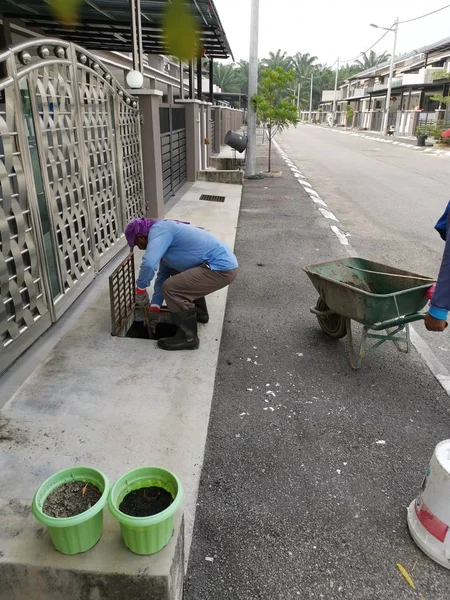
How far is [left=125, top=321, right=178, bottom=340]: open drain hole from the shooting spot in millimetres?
4781

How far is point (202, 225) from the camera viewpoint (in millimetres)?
9078

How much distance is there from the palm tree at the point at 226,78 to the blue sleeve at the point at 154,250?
59605mm

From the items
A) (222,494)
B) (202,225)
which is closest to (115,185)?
(202,225)

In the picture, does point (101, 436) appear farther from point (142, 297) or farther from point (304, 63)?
point (304, 63)

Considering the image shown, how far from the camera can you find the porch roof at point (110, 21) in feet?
24.0

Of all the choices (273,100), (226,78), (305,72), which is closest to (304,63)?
(305,72)

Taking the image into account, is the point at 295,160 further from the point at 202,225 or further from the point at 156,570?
the point at 156,570

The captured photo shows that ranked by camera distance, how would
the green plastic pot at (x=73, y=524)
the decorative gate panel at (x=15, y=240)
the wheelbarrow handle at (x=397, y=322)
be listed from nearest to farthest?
the green plastic pot at (x=73, y=524), the decorative gate panel at (x=15, y=240), the wheelbarrow handle at (x=397, y=322)

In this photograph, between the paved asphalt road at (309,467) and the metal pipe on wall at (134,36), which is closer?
the paved asphalt road at (309,467)

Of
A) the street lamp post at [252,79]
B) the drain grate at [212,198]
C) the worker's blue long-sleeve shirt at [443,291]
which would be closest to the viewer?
the worker's blue long-sleeve shirt at [443,291]

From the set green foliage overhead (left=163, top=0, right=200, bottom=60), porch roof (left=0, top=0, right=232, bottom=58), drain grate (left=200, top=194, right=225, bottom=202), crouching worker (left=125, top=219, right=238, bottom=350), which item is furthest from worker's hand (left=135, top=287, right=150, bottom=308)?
drain grate (left=200, top=194, right=225, bottom=202)

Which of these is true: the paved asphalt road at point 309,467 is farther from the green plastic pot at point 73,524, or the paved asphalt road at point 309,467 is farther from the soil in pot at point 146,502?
the green plastic pot at point 73,524

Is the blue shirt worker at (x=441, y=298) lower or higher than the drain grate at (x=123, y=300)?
higher

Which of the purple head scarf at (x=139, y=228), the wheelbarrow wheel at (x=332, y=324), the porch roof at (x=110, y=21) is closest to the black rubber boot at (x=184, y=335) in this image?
the purple head scarf at (x=139, y=228)
